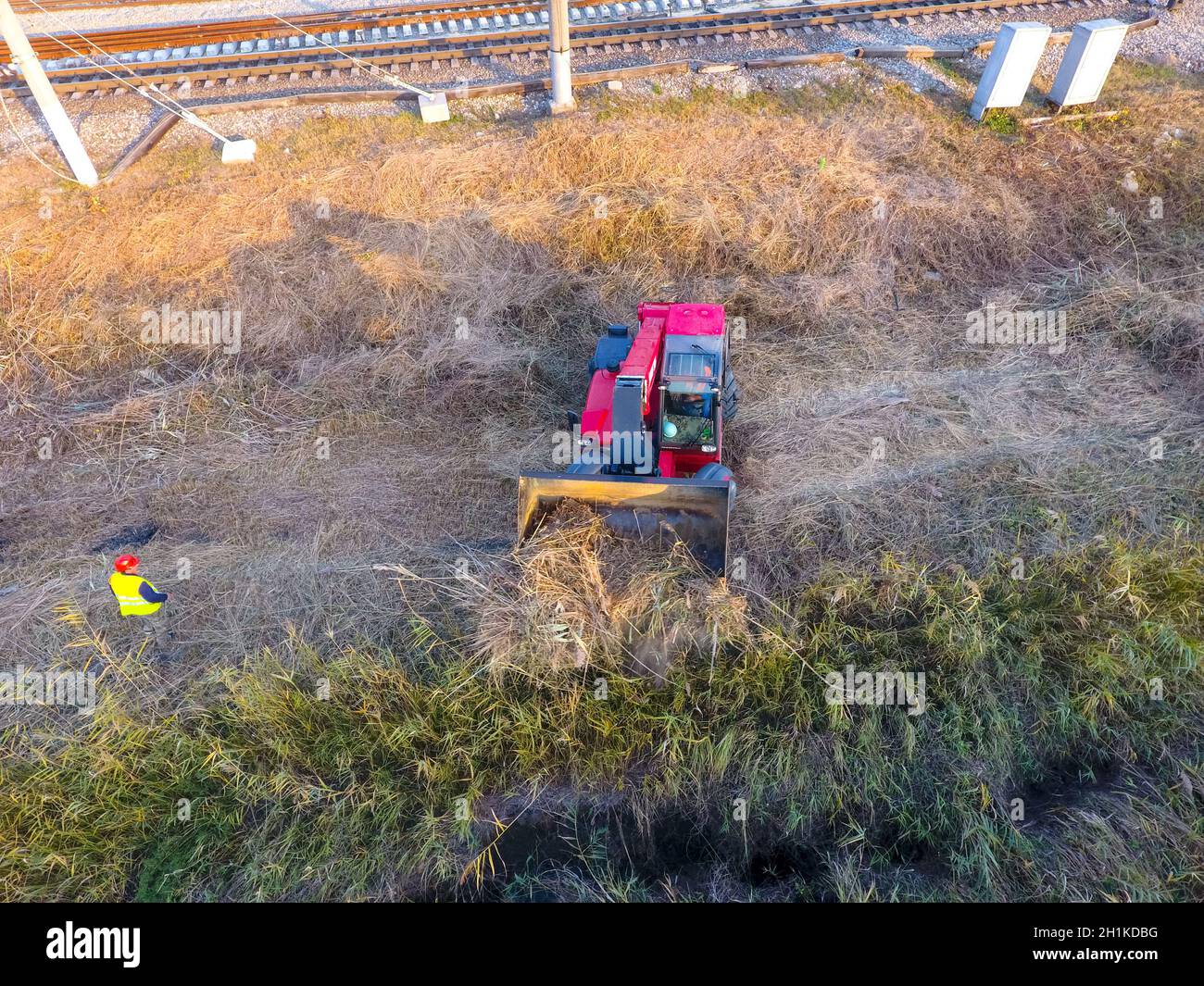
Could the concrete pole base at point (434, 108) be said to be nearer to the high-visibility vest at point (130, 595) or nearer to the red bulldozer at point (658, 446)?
the red bulldozer at point (658, 446)

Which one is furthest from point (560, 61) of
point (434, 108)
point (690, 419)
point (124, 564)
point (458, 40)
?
point (124, 564)

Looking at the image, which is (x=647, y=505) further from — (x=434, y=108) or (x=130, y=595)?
(x=434, y=108)

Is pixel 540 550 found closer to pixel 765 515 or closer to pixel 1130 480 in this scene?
pixel 765 515

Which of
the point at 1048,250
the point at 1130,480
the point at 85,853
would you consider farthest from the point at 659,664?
the point at 1048,250

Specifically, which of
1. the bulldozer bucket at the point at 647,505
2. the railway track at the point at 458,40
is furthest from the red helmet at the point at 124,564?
the railway track at the point at 458,40

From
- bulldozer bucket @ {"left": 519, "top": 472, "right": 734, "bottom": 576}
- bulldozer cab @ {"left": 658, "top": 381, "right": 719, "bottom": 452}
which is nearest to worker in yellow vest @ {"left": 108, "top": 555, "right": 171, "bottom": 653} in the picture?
bulldozer bucket @ {"left": 519, "top": 472, "right": 734, "bottom": 576}

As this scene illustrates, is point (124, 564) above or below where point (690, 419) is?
below
